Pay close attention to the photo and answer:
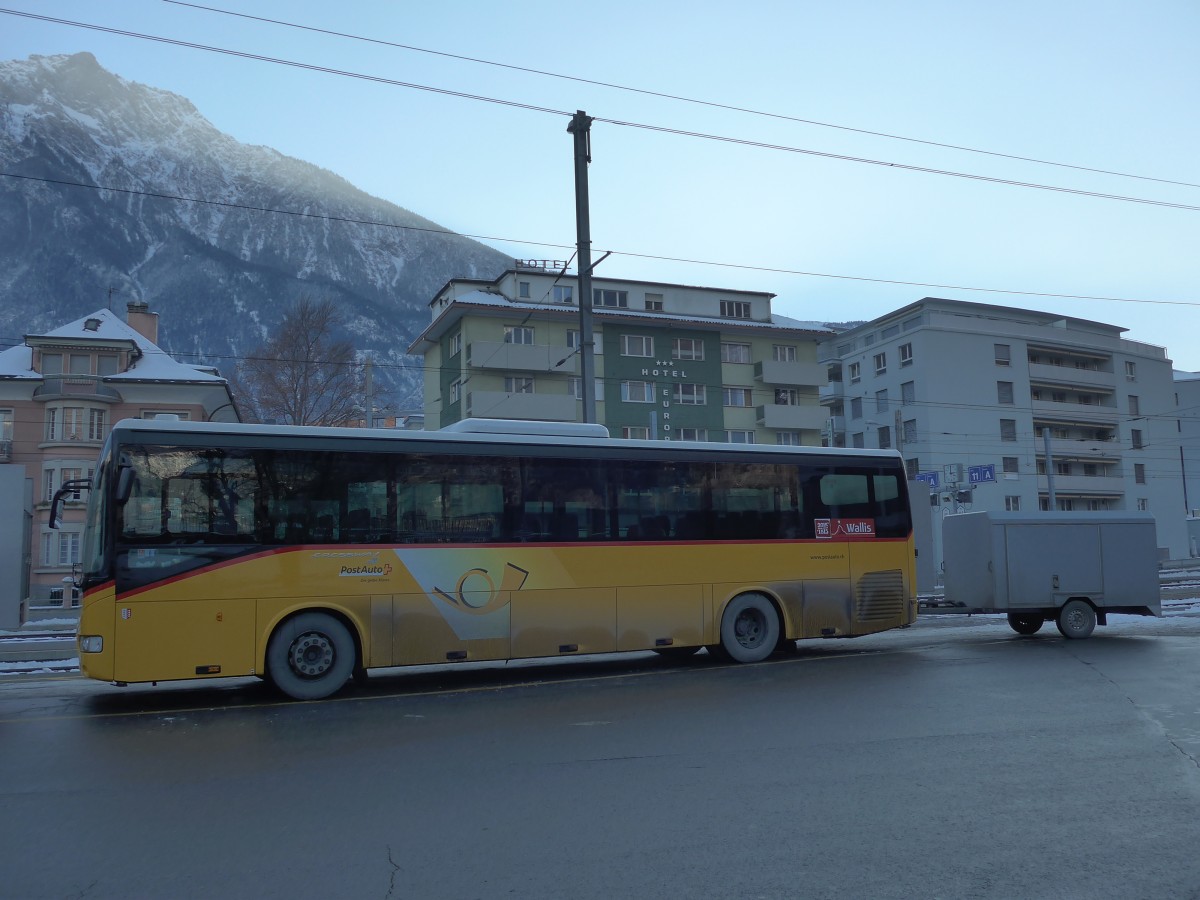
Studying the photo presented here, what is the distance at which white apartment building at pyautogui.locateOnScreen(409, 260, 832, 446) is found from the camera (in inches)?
2060

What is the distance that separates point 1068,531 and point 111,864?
1672cm

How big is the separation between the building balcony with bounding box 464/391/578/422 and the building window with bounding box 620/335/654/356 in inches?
219

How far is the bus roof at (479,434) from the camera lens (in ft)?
39.0

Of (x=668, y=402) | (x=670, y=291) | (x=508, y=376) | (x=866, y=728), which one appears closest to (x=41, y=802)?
(x=866, y=728)

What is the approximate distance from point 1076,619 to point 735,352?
42593 mm

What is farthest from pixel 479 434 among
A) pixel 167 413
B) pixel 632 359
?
pixel 632 359

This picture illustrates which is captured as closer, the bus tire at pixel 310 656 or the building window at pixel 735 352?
the bus tire at pixel 310 656

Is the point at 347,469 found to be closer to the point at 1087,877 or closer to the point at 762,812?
the point at 762,812

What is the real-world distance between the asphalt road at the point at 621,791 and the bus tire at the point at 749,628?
2.03 metres

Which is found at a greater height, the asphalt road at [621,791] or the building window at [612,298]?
the building window at [612,298]

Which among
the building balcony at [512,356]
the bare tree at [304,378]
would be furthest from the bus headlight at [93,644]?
the building balcony at [512,356]

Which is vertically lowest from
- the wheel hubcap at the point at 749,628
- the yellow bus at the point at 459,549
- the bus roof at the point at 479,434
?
the wheel hubcap at the point at 749,628

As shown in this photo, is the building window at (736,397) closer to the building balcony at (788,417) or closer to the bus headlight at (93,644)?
the building balcony at (788,417)

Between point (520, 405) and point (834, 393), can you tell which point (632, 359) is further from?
point (834, 393)
